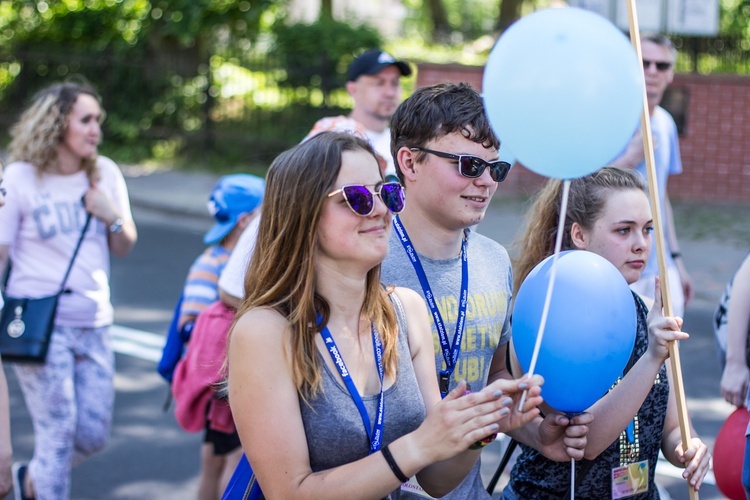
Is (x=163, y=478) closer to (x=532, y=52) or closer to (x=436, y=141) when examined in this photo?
(x=436, y=141)

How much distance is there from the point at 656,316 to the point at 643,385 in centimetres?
25

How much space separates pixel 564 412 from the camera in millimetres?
2652

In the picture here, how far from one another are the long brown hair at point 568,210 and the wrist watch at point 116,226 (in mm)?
2119

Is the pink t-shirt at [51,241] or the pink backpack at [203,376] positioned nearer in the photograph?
the pink backpack at [203,376]

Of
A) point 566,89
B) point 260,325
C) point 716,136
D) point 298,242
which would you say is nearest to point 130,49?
point 716,136

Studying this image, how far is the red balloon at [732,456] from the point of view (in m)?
3.32

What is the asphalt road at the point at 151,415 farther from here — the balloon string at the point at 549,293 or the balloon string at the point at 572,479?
the balloon string at the point at 549,293

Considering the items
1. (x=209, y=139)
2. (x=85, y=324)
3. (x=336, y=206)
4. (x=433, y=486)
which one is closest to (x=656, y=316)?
(x=433, y=486)

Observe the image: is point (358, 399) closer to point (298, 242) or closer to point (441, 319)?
point (298, 242)

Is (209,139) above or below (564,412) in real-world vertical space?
below

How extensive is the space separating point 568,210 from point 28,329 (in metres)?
2.50

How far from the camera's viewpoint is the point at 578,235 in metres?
3.14

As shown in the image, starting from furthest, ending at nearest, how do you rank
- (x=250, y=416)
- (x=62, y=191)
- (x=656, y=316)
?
(x=62, y=191), (x=656, y=316), (x=250, y=416)

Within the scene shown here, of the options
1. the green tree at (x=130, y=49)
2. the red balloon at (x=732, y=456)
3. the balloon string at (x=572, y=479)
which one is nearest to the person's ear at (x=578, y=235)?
the balloon string at (x=572, y=479)
